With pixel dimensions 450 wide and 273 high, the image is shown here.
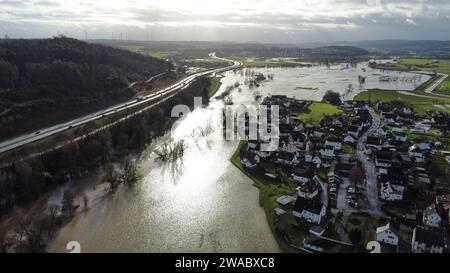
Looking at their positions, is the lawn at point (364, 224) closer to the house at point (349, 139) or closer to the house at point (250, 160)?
the house at point (250, 160)

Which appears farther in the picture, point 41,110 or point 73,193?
point 41,110

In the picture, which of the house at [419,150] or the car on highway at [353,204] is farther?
the house at [419,150]

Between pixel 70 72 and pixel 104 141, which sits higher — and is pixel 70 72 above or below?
above

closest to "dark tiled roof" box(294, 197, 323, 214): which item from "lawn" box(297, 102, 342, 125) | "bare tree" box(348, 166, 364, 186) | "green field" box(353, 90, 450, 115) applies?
"bare tree" box(348, 166, 364, 186)

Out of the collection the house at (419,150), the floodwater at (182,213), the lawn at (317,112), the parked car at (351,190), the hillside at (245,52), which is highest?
the hillside at (245,52)

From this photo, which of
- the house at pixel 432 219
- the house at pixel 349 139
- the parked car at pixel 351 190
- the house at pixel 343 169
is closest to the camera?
the house at pixel 432 219

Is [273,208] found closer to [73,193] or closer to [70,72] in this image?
[73,193]

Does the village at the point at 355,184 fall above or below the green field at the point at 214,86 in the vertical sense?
below

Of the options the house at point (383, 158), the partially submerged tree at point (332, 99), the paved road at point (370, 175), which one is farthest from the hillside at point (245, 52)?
the house at point (383, 158)

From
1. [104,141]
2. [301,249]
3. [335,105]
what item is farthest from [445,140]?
[104,141]
